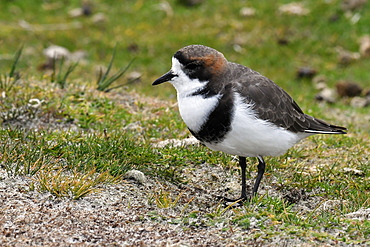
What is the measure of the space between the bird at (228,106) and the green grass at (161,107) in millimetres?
530

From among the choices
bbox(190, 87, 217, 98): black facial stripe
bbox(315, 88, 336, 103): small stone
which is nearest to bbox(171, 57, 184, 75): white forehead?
bbox(190, 87, 217, 98): black facial stripe

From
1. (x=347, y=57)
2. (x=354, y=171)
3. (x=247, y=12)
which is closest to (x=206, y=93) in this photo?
(x=354, y=171)

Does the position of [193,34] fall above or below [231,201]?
below

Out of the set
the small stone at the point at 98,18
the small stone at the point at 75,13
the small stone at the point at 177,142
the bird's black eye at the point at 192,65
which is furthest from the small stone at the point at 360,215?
the small stone at the point at 75,13

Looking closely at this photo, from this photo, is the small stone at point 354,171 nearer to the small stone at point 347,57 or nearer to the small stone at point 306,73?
the small stone at point 306,73

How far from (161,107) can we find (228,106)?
2.81m

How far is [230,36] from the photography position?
11703mm

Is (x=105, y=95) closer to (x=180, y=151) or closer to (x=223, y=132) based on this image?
(x=180, y=151)

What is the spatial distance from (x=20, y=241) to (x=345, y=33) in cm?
938

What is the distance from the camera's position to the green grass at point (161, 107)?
450 centimetres

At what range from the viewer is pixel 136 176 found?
489 centimetres

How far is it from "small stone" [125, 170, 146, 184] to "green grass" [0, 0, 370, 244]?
0.33 feet

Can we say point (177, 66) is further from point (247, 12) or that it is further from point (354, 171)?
point (247, 12)

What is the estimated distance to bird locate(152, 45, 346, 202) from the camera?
14.7 ft
